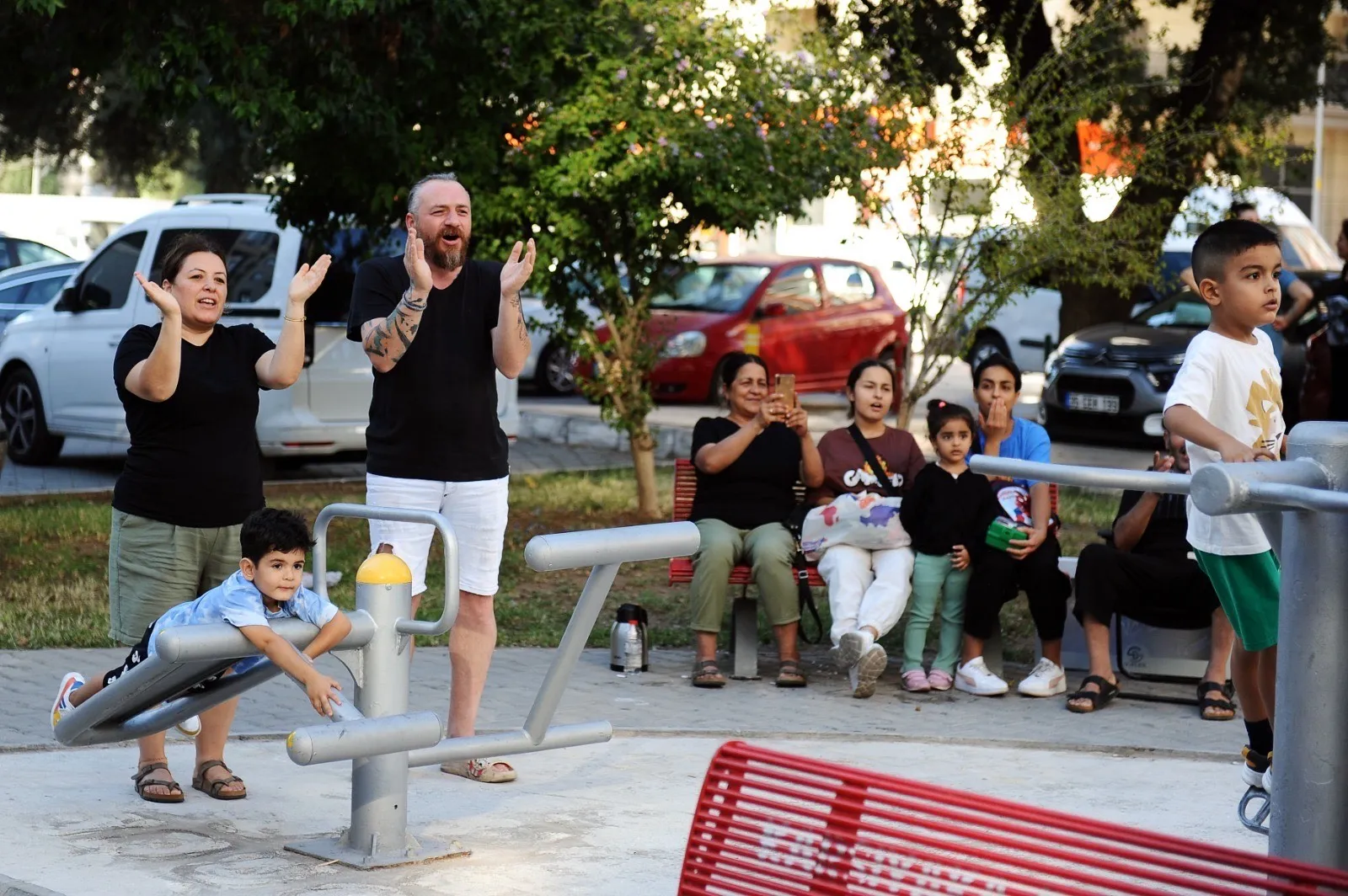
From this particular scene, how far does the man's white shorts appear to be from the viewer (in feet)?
19.9

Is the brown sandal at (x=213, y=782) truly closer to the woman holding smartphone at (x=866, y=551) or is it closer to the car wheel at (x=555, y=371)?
Answer: the woman holding smartphone at (x=866, y=551)

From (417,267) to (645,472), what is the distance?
695 cm

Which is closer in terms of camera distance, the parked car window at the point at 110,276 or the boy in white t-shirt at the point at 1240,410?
the boy in white t-shirt at the point at 1240,410

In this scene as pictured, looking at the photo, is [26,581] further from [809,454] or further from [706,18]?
[706,18]

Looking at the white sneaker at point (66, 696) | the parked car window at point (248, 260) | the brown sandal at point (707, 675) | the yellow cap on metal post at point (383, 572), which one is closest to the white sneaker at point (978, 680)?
the brown sandal at point (707, 675)

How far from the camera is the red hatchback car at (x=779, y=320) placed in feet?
68.4

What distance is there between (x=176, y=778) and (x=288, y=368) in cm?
143

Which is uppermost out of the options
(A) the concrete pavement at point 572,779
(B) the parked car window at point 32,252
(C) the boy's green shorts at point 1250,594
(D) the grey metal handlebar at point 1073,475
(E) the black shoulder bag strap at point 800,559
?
(B) the parked car window at point 32,252

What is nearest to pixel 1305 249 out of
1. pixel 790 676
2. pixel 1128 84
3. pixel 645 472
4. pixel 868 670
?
pixel 1128 84

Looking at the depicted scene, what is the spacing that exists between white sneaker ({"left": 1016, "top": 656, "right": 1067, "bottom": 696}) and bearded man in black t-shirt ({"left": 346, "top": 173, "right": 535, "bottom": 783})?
2.52 meters

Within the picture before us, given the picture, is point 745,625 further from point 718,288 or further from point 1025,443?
point 718,288

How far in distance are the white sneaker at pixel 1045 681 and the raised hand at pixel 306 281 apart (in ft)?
11.7

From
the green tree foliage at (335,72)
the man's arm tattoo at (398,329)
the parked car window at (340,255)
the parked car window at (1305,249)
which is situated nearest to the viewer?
the man's arm tattoo at (398,329)

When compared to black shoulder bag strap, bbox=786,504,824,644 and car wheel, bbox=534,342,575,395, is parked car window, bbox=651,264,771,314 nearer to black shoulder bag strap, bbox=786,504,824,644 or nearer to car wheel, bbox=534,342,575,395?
car wheel, bbox=534,342,575,395
